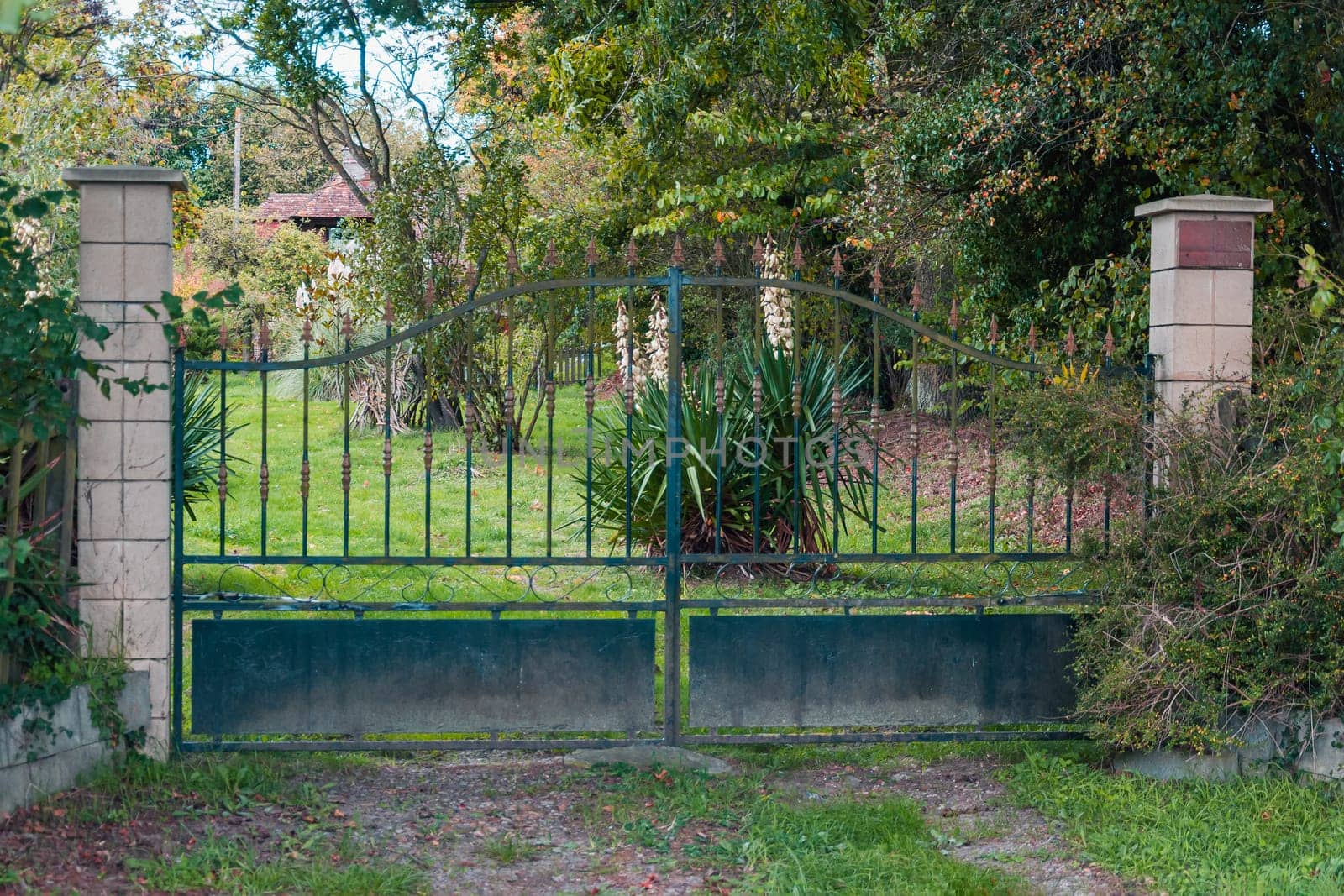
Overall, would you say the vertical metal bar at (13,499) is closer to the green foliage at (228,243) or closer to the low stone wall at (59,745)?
the low stone wall at (59,745)

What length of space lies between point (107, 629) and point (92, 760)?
1.69 feet

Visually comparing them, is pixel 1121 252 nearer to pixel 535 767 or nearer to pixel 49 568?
pixel 535 767

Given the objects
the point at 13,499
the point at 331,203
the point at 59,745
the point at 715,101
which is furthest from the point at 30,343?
the point at 331,203

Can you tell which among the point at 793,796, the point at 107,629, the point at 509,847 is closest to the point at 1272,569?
the point at 793,796

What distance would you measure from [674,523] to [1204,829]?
2394 millimetres

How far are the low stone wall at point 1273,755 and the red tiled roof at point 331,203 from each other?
3256cm

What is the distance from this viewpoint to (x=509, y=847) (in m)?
4.54

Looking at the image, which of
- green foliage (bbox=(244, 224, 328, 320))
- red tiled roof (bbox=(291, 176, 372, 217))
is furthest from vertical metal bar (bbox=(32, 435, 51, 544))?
red tiled roof (bbox=(291, 176, 372, 217))

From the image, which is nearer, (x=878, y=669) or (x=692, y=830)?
(x=692, y=830)

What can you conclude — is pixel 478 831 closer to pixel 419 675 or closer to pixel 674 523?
pixel 419 675

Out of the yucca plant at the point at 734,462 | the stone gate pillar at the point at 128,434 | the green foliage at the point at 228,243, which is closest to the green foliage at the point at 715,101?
the yucca plant at the point at 734,462

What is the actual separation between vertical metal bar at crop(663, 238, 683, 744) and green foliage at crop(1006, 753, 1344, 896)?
147 centimetres

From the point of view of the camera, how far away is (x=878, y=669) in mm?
5535

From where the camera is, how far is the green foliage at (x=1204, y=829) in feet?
13.8
